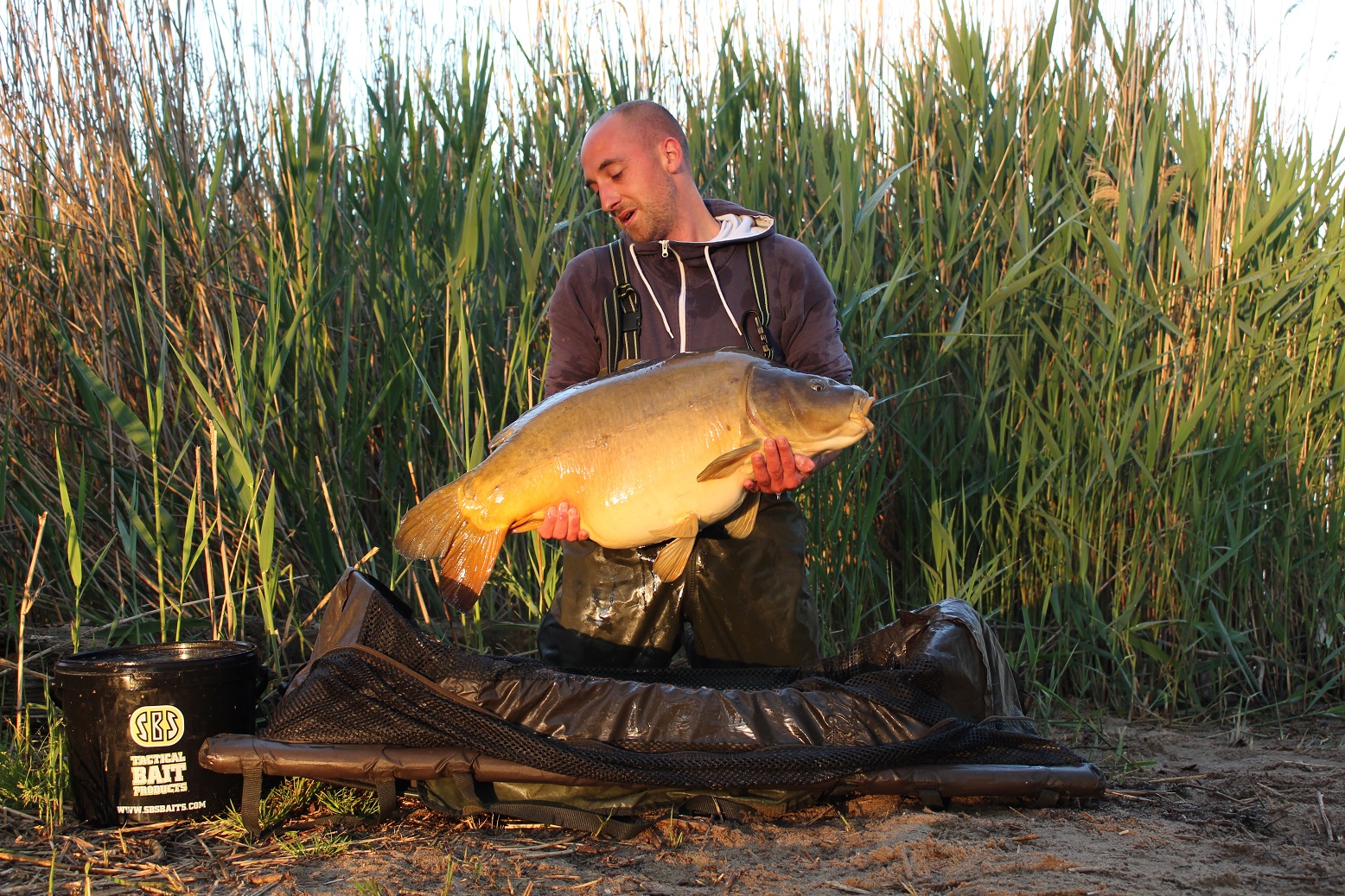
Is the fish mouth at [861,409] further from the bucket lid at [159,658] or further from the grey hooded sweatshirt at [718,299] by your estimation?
the bucket lid at [159,658]

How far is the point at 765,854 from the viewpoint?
1.93m

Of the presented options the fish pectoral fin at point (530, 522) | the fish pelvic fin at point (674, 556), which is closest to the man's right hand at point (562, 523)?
the fish pectoral fin at point (530, 522)

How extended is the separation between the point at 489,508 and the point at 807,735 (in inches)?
31.3

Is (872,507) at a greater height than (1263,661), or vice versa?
(872,507)

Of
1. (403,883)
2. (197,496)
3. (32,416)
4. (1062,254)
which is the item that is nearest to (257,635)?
(197,496)

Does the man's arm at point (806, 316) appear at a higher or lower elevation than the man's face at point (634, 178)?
lower

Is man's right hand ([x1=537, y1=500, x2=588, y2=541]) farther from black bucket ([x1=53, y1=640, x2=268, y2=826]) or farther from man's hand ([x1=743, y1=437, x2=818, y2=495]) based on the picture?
black bucket ([x1=53, y1=640, x2=268, y2=826])

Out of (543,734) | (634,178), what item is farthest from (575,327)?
(543,734)

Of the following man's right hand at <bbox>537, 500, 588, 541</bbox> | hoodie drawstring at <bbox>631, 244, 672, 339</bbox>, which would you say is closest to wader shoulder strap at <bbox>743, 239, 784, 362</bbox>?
hoodie drawstring at <bbox>631, 244, 672, 339</bbox>

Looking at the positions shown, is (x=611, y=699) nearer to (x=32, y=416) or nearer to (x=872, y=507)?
(x=872, y=507)

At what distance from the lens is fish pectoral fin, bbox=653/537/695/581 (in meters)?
2.44

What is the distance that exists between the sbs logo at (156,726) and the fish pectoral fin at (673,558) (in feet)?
3.30

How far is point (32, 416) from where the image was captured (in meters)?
3.24

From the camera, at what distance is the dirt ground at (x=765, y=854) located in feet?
5.92
